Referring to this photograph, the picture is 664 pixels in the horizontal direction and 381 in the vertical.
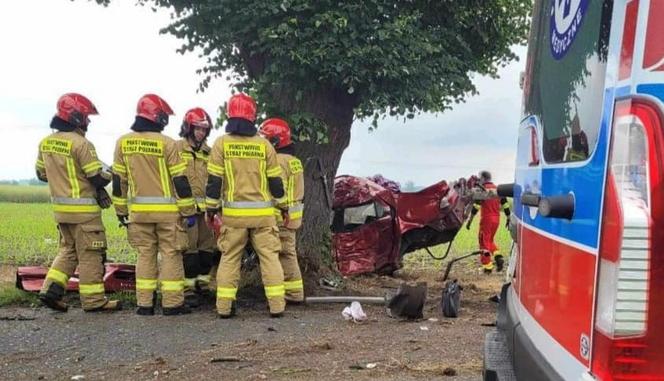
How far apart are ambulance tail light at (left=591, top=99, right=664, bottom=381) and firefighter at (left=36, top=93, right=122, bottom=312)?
558 cm

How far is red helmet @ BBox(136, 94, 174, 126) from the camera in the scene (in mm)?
6132

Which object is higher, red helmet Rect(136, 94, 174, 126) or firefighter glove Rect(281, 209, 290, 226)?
red helmet Rect(136, 94, 174, 126)

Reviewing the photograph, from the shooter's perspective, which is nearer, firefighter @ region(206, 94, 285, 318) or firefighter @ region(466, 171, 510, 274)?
firefighter @ region(206, 94, 285, 318)

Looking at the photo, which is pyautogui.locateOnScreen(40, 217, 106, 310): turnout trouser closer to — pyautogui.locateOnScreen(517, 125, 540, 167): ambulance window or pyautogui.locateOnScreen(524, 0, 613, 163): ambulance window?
pyautogui.locateOnScreen(517, 125, 540, 167): ambulance window

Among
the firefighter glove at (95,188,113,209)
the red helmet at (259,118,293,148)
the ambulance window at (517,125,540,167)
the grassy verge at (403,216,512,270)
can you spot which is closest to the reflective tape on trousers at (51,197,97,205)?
the firefighter glove at (95,188,113,209)

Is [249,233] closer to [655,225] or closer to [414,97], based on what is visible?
[414,97]

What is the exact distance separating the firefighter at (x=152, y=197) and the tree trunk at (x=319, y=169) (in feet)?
5.48

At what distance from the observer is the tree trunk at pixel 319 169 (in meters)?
7.33

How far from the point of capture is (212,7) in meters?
6.59

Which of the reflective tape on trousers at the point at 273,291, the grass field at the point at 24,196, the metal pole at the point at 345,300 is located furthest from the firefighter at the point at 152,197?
the grass field at the point at 24,196

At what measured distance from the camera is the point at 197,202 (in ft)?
22.4

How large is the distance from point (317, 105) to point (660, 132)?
6.04 meters

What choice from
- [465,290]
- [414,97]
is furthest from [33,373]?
[465,290]

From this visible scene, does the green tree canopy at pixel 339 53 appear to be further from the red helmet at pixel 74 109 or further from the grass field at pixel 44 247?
the grass field at pixel 44 247
